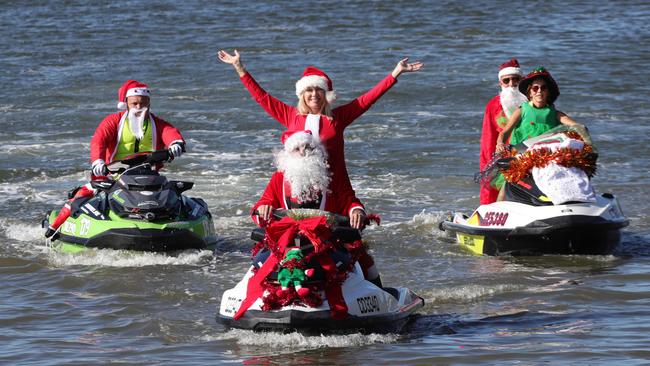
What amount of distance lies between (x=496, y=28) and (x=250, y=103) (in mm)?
12341

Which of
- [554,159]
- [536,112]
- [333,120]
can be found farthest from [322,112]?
[536,112]

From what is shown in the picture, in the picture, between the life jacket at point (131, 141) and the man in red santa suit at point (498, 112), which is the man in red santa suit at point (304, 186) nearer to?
the life jacket at point (131, 141)

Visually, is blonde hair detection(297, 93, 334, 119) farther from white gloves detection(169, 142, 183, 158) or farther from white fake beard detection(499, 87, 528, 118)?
white fake beard detection(499, 87, 528, 118)

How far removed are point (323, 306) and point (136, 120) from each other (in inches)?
194

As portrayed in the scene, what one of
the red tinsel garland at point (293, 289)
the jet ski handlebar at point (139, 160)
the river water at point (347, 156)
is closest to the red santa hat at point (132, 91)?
the jet ski handlebar at point (139, 160)

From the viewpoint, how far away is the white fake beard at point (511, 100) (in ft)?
44.0

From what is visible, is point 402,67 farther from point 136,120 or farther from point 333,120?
point 136,120

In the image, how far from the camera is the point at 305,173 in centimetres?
893

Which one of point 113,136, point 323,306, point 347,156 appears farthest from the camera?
point 347,156

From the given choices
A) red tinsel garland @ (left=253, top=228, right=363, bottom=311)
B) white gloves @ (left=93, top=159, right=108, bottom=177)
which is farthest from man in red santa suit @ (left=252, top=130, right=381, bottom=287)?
white gloves @ (left=93, top=159, right=108, bottom=177)

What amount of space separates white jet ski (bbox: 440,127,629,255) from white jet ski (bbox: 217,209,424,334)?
10.9 ft

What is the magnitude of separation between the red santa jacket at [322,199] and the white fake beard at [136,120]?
423 cm

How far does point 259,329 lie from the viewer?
8.79 metres

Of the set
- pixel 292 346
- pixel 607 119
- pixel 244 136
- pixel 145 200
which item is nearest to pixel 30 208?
pixel 145 200
